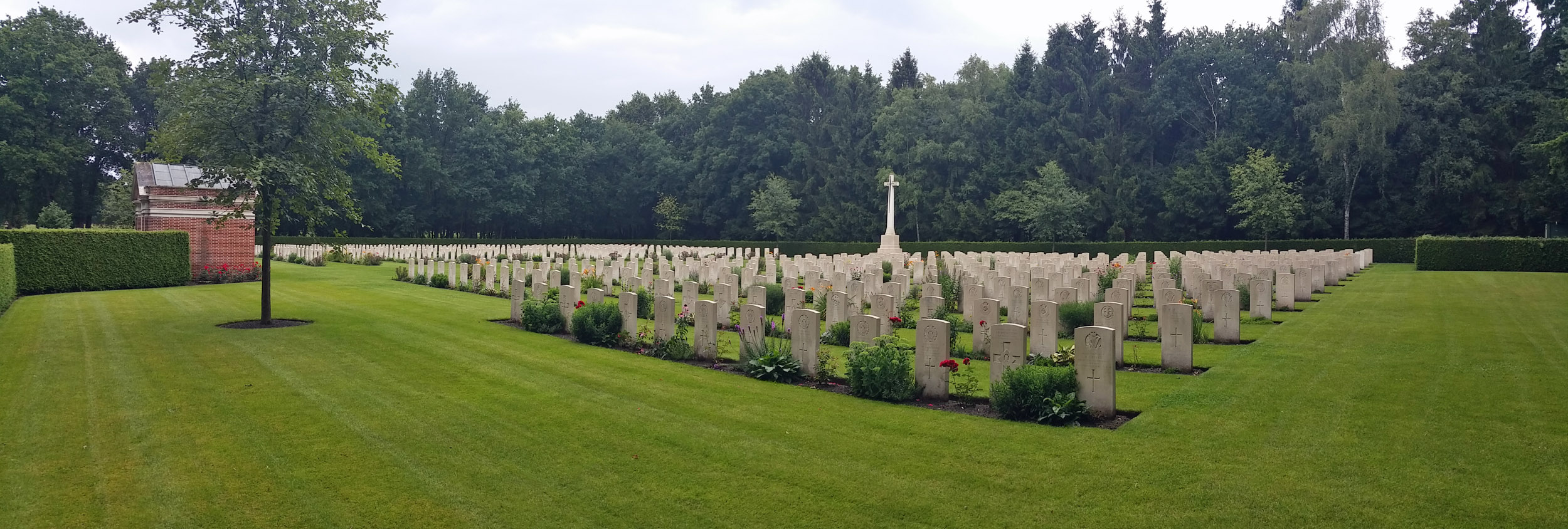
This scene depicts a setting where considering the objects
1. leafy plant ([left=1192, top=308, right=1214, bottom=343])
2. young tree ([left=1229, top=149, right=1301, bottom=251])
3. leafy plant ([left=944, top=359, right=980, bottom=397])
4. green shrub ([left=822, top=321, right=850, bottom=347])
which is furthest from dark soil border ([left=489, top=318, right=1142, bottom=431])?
young tree ([left=1229, top=149, right=1301, bottom=251])

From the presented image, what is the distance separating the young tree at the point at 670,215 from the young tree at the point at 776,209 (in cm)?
697

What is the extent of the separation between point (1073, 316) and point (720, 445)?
284 inches

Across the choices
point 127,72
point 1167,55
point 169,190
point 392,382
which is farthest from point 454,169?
point 392,382

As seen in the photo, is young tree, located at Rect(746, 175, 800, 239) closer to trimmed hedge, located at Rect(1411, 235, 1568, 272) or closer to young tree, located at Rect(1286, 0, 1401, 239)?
young tree, located at Rect(1286, 0, 1401, 239)

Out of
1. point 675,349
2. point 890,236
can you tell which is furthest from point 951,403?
point 890,236

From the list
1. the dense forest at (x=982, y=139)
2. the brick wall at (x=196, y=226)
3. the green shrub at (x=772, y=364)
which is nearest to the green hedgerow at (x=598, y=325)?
the green shrub at (x=772, y=364)

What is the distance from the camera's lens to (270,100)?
11781 millimetres

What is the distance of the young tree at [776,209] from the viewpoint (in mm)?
54625

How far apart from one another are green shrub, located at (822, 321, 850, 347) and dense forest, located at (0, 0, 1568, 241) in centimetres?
2023

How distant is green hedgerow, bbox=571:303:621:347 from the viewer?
440 inches

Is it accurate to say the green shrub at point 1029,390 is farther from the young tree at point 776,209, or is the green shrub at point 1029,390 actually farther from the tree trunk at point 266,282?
the young tree at point 776,209

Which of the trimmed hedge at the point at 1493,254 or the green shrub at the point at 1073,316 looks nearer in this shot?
the green shrub at the point at 1073,316

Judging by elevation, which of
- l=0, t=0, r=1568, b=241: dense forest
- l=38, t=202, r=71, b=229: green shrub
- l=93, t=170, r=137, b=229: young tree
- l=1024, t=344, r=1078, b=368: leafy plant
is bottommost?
l=1024, t=344, r=1078, b=368: leafy plant

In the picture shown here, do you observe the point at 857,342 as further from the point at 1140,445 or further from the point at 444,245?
the point at 444,245
